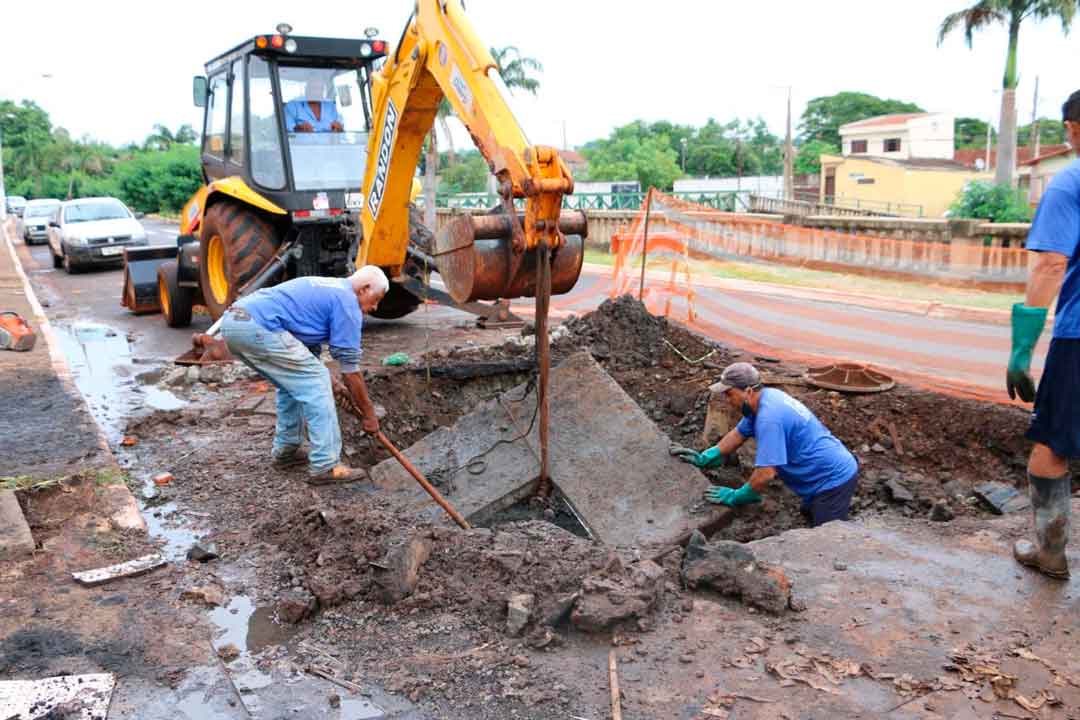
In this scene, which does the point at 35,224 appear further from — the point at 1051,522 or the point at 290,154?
the point at 1051,522

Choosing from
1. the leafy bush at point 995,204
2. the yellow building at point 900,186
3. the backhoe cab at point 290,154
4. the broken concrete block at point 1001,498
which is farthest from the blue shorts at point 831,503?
the yellow building at point 900,186

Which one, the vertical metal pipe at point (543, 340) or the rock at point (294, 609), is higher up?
the vertical metal pipe at point (543, 340)

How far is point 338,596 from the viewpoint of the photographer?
3.86 m

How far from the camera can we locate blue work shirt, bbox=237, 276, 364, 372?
5.22 meters

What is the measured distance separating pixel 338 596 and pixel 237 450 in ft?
8.53

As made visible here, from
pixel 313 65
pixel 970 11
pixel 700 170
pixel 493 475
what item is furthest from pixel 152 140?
pixel 493 475

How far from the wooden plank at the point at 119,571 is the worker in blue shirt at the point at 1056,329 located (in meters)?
3.99

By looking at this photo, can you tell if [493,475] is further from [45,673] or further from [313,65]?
[313,65]

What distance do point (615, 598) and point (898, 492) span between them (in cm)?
263

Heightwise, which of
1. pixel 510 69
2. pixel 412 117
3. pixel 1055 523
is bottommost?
pixel 1055 523

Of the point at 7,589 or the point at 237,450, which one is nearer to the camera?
the point at 7,589

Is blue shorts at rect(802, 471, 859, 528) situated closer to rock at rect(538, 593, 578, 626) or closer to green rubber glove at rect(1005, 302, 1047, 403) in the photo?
green rubber glove at rect(1005, 302, 1047, 403)

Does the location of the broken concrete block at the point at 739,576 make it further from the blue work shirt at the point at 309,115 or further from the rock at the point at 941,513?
the blue work shirt at the point at 309,115

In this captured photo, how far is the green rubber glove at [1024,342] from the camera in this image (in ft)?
11.3
